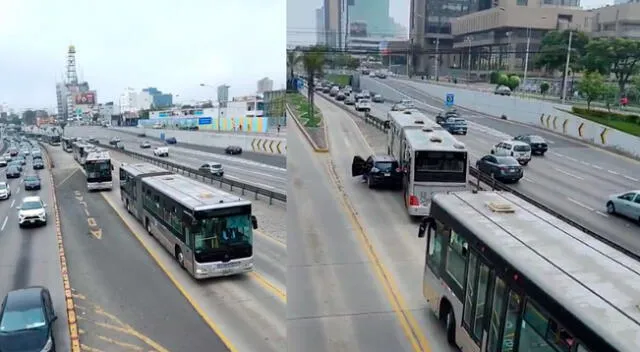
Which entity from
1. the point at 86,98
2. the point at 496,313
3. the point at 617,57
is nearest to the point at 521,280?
the point at 496,313

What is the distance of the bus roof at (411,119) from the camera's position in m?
3.39

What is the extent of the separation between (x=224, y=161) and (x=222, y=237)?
646mm

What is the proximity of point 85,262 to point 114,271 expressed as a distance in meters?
0.20

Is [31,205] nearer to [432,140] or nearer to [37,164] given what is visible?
[37,164]

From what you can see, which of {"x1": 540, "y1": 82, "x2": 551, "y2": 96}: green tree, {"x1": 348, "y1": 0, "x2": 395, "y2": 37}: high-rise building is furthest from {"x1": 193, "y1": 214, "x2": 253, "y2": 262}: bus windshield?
{"x1": 540, "y1": 82, "x2": 551, "y2": 96}: green tree

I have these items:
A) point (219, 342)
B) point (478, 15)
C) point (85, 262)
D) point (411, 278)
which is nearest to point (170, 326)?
point (219, 342)

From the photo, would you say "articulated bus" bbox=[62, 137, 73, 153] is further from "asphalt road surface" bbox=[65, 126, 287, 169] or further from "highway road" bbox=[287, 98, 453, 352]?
"highway road" bbox=[287, 98, 453, 352]

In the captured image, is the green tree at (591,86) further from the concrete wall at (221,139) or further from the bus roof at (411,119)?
the concrete wall at (221,139)

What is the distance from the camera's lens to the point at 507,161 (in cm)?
317

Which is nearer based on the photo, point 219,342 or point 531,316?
point 531,316

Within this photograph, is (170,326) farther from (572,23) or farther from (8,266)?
(572,23)

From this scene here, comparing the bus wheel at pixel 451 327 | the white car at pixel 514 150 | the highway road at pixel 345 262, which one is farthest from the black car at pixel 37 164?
the white car at pixel 514 150

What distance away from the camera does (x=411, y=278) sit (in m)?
3.59

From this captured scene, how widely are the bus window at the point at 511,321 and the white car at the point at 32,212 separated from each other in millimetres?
2949
